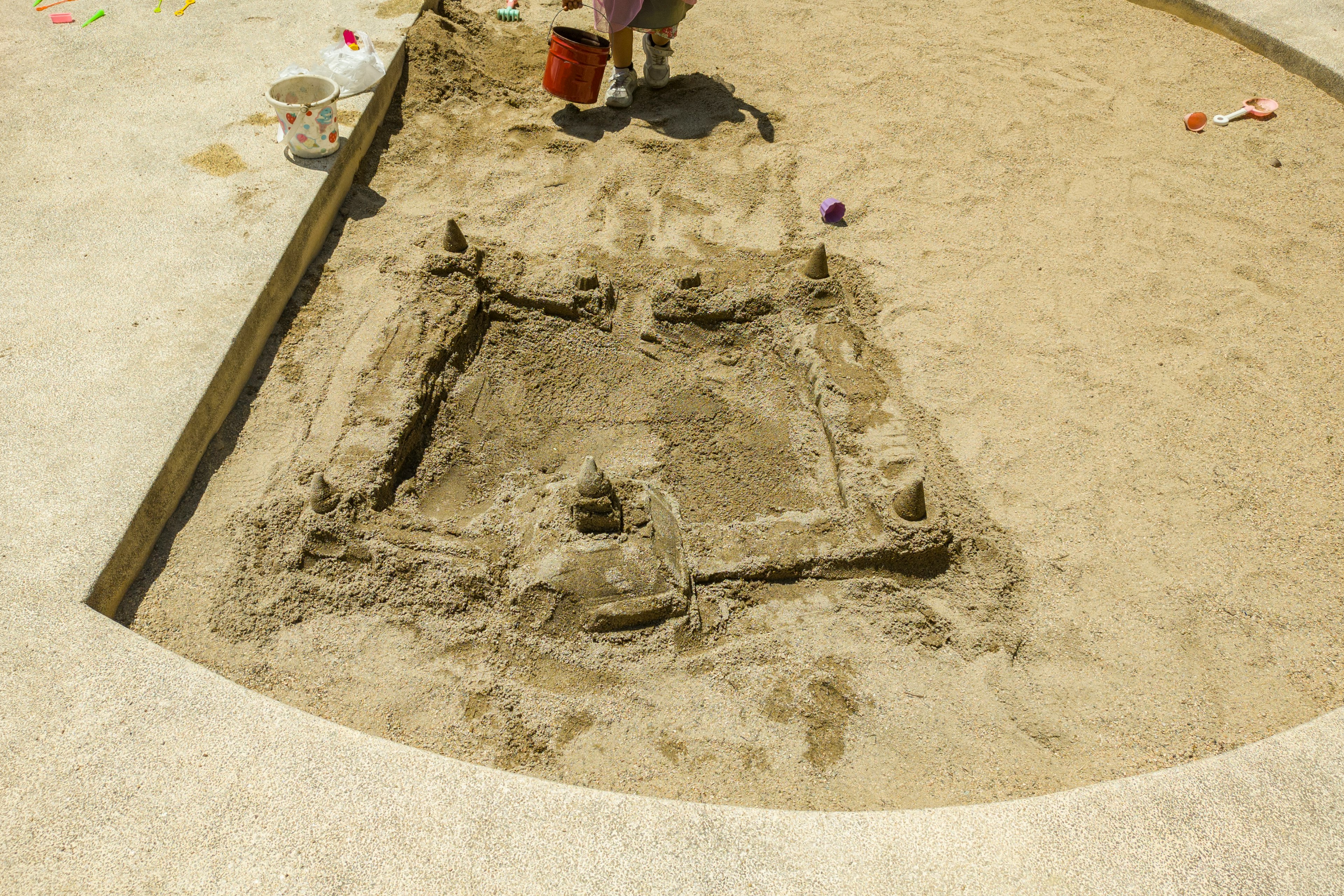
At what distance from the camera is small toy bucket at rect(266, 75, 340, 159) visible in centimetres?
353

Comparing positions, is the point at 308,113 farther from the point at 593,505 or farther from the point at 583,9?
the point at 583,9

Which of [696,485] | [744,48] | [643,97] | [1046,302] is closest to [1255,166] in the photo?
[1046,302]

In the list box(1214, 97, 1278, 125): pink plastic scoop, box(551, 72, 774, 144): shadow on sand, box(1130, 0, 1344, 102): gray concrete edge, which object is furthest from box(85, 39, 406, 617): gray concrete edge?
box(1130, 0, 1344, 102): gray concrete edge

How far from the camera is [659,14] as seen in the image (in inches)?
168

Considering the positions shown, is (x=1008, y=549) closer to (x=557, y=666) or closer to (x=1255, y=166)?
(x=557, y=666)

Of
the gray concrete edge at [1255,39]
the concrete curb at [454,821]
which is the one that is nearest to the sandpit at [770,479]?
the concrete curb at [454,821]

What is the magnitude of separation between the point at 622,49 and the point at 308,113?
66.0 inches

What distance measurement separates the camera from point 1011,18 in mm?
5090

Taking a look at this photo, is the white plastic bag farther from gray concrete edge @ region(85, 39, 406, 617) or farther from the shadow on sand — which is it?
the shadow on sand

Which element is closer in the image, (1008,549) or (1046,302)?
(1008,549)

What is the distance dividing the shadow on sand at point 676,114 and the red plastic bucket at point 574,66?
107 mm

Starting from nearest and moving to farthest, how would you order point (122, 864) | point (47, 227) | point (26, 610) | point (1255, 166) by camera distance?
1. point (122, 864)
2. point (26, 610)
3. point (47, 227)
4. point (1255, 166)

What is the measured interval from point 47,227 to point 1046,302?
377 cm

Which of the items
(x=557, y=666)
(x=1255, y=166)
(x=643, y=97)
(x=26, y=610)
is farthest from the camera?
(x=643, y=97)
